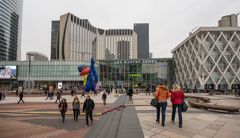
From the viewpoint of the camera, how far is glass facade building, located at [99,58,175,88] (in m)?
81.6

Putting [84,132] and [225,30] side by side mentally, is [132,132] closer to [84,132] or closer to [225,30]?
[84,132]

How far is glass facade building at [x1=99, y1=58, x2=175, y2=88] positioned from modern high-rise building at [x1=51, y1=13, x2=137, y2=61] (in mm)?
39303

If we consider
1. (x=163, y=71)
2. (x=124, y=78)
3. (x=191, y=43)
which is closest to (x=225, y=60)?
(x=191, y=43)

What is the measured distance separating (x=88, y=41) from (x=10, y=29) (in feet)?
175

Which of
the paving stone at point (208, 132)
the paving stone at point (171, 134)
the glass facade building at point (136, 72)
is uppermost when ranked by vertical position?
the glass facade building at point (136, 72)

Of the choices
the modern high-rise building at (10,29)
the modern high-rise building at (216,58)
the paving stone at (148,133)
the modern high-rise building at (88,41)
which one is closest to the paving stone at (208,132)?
the paving stone at (148,133)

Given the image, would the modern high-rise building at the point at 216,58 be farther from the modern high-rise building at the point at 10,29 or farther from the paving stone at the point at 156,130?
the modern high-rise building at the point at 10,29

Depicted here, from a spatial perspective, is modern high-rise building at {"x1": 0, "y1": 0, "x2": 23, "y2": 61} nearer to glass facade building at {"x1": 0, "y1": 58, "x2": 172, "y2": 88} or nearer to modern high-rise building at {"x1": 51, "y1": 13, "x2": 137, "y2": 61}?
modern high-rise building at {"x1": 51, "y1": 13, "x2": 137, "y2": 61}

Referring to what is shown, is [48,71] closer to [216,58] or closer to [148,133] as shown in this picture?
[216,58]

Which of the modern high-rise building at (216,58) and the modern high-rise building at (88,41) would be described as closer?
the modern high-rise building at (216,58)

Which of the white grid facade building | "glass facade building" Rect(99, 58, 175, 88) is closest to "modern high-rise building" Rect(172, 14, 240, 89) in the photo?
the white grid facade building

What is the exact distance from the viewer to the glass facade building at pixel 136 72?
8162 cm

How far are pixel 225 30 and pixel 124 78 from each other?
4141 cm

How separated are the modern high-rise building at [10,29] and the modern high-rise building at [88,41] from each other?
3014 cm
